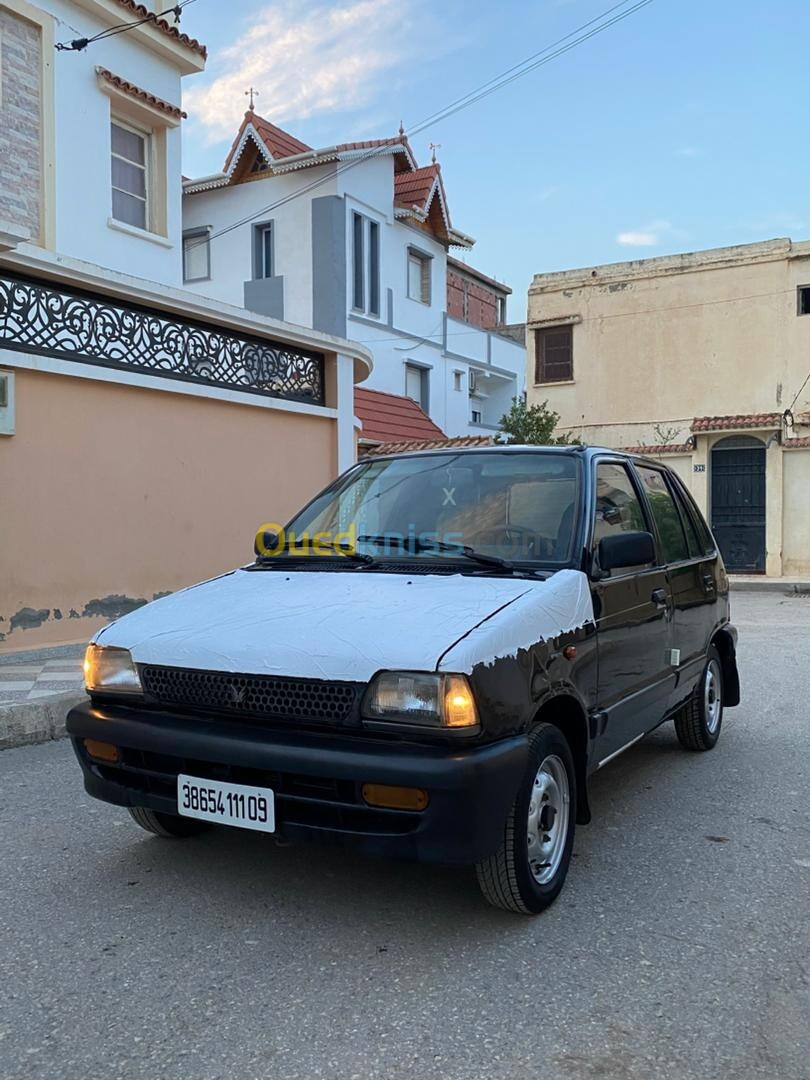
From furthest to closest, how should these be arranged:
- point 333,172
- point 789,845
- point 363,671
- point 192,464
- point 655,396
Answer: point 655,396 → point 333,172 → point 192,464 → point 789,845 → point 363,671

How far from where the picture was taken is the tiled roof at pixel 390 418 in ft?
64.1

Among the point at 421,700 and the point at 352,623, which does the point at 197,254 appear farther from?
the point at 421,700

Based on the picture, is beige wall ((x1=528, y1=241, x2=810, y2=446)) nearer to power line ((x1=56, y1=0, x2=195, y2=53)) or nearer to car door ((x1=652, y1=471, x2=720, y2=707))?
power line ((x1=56, y1=0, x2=195, y2=53))

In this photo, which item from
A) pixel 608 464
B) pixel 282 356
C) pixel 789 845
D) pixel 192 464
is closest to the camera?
pixel 789 845

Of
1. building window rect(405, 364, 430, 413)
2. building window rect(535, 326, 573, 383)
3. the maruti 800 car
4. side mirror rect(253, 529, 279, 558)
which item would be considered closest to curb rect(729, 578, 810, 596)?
building window rect(535, 326, 573, 383)

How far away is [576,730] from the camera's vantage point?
3.55 meters

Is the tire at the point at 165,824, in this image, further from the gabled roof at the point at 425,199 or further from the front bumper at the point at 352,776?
the gabled roof at the point at 425,199

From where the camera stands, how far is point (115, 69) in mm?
11922

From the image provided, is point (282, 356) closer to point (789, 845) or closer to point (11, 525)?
point (11, 525)

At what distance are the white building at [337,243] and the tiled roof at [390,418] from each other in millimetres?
572

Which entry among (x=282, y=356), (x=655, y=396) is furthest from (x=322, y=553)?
(x=655, y=396)

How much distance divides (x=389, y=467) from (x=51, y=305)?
4230mm

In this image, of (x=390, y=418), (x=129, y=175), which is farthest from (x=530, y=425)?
(x=129, y=175)

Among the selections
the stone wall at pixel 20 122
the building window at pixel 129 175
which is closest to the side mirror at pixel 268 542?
the stone wall at pixel 20 122
